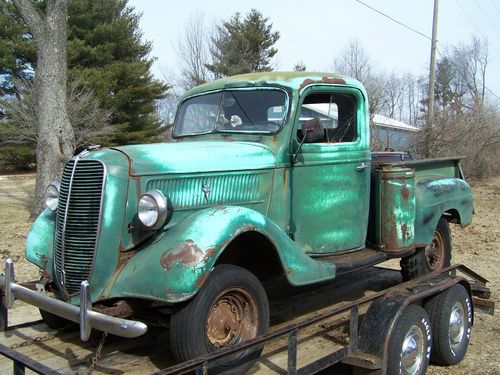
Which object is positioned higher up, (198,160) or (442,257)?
(198,160)

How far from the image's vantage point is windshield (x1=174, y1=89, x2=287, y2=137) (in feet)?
13.5

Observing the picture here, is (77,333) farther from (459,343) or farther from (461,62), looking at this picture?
(461,62)

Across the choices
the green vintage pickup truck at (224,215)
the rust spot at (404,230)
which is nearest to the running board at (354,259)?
the green vintage pickup truck at (224,215)

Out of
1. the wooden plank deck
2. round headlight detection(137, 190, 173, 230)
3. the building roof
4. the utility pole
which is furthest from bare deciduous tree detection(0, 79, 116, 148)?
round headlight detection(137, 190, 173, 230)

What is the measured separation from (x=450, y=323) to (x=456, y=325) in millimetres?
167

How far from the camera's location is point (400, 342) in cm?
349

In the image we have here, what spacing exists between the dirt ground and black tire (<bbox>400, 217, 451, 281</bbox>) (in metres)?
0.71

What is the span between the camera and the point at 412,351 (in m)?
3.74

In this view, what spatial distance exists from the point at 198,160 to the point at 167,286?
3.18ft

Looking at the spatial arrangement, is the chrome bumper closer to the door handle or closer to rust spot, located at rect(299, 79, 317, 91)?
rust spot, located at rect(299, 79, 317, 91)

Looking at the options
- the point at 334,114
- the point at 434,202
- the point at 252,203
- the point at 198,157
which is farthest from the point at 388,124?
the point at 198,157

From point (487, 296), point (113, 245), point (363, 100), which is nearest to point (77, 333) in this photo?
point (113, 245)

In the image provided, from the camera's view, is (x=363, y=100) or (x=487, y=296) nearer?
(x=363, y=100)

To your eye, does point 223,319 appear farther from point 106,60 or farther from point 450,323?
point 106,60
